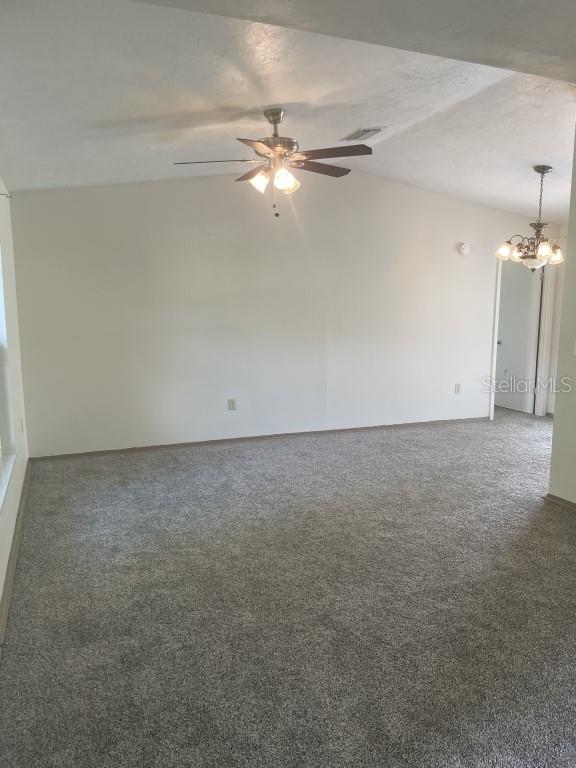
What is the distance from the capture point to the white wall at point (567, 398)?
133 inches

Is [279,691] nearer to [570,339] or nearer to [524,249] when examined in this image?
[570,339]

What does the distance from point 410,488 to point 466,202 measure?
3.72 metres

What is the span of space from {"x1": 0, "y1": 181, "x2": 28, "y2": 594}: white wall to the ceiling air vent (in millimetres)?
2662

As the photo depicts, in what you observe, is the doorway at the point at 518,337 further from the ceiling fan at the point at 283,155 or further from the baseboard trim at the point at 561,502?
the ceiling fan at the point at 283,155

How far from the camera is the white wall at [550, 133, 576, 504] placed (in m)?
3.39

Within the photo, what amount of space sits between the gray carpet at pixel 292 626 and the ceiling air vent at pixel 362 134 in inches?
108

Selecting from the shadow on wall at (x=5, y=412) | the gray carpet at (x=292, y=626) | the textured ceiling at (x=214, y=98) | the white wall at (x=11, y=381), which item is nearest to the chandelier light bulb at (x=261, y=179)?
the textured ceiling at (x=214, y=98)

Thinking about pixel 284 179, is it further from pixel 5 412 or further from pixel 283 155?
pixel 5 412

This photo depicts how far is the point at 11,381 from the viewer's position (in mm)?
3756

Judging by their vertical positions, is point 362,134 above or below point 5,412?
→ above

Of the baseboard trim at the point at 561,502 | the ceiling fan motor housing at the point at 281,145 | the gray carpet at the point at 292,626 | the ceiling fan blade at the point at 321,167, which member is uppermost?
the ceiling fan motor housing at the point at 281,145

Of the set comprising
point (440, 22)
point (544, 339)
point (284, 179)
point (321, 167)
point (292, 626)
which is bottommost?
point (292, 626)

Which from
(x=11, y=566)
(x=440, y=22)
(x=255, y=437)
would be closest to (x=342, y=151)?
(x=440, y=22)

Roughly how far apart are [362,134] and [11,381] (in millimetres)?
3268
